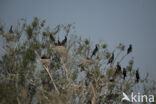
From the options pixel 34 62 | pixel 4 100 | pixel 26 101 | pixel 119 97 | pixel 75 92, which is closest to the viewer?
pixel 26 101

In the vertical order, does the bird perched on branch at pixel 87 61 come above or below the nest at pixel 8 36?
below

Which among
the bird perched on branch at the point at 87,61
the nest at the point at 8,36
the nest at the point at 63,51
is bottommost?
the bird perched on branch at the point at 87,61

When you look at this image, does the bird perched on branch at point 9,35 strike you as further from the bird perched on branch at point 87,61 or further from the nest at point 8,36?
the bird perched on branch at point 87,61

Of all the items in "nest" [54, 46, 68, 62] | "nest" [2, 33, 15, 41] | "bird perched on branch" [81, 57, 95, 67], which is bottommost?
"bird perched on branch" [81, 57, 95, 67]

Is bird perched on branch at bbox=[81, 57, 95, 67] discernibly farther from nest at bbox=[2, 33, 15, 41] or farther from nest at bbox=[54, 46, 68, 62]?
nest at bbox=[2, 33, 15, 41]

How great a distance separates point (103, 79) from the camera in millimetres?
13438

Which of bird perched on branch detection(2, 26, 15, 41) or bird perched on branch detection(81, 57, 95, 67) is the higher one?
bird perched on branch detection(2, 26, 15, 41)

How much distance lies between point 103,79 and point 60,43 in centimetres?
326

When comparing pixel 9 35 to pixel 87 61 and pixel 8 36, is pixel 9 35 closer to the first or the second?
pixel 8 36

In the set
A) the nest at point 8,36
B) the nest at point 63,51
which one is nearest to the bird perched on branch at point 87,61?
the nest at point 63,51

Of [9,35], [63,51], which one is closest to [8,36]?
[9,35]

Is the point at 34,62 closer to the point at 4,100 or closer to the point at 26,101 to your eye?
the point at 4,100

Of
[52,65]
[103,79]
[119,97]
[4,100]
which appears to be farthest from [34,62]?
[4,100]

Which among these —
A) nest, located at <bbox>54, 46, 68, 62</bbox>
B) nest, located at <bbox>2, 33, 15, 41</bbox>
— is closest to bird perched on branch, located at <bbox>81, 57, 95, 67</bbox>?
nest, located at <bbox>54, 46, 68, 62</bbox>
